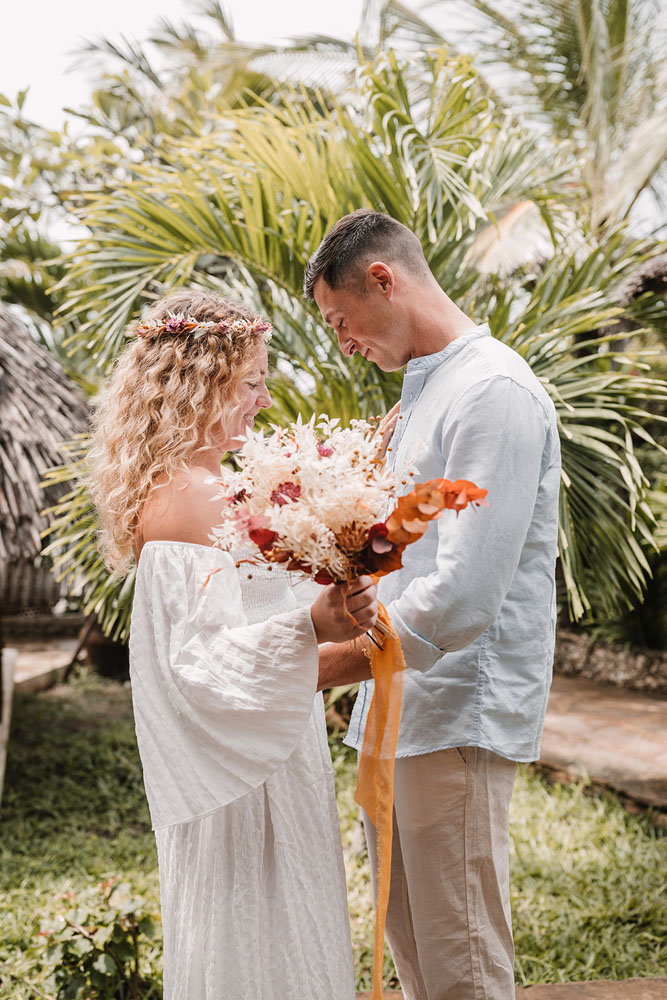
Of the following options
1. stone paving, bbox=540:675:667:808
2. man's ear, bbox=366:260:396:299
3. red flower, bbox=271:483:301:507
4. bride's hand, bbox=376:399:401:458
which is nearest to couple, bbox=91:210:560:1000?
man's ear, bbox=366:260:396:299

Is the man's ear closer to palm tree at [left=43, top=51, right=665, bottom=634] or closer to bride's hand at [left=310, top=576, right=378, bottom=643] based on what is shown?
bride's hand at [left=310, top=576, right=378, bottom=643]

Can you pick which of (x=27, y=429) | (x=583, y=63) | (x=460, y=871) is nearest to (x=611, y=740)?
(x=460, y=871)

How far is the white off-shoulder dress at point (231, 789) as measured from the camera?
151 cm

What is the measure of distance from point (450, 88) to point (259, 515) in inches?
114

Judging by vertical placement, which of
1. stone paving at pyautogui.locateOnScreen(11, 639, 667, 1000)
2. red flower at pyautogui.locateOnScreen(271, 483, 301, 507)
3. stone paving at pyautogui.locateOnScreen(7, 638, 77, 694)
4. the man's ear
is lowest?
stone paving at pyautogui.locateOnScreen(7, 638, 77, 694)

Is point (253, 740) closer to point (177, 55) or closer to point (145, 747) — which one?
point (145, 747)

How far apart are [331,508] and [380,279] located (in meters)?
0.87

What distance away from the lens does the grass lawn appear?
3.07 meters

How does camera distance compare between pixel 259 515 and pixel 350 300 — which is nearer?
pixel 259 515

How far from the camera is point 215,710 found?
1523 mm

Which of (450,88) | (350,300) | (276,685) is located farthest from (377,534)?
(450,88)

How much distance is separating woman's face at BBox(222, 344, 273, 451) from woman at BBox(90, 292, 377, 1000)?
0.04 ft

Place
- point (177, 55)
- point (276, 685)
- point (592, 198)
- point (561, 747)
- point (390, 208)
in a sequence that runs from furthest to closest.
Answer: point (177, 55) → point (592, 198) → point (561, 747) → point (390, 208) → point (276, 685)

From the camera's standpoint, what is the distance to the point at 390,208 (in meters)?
3.43
